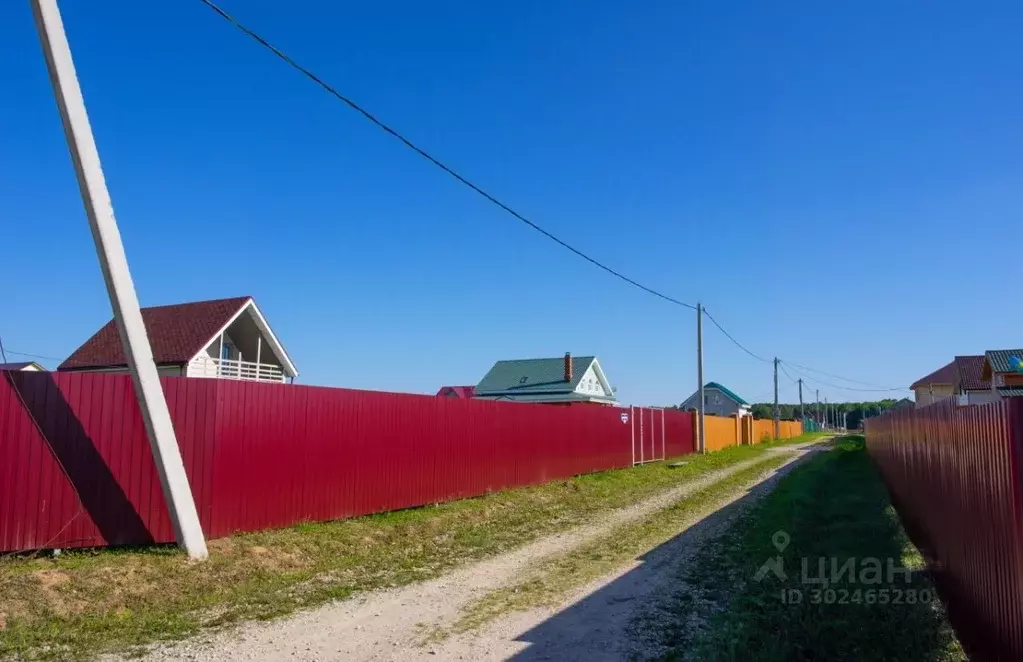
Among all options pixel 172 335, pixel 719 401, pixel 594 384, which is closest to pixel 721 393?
pixel 719 401

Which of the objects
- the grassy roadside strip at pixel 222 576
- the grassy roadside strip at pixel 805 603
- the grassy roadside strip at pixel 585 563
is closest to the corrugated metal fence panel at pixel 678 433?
the grassy roadside strip at pixel 585 563

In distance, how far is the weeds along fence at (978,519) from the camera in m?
3.63

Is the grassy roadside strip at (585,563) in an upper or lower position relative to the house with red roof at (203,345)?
lower

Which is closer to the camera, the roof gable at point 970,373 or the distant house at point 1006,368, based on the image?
the distant house at point 1006,368

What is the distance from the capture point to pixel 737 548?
29.3 feet

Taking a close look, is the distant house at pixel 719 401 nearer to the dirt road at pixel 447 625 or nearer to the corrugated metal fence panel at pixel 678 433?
the corrugated metal fence panel at pixel 678 433

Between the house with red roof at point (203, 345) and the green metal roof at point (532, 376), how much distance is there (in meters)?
19.8

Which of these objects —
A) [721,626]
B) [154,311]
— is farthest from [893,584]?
[154,311]

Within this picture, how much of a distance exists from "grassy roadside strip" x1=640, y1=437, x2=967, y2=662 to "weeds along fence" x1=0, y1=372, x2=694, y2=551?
5346 millimetres

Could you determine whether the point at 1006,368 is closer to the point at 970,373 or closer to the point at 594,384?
the point at 970,373

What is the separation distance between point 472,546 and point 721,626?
465 centimetres

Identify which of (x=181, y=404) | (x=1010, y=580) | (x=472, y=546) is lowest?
(x=472, y=546)

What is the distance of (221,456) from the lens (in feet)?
28.9

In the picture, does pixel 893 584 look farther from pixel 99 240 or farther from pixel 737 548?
pixel 99 240
